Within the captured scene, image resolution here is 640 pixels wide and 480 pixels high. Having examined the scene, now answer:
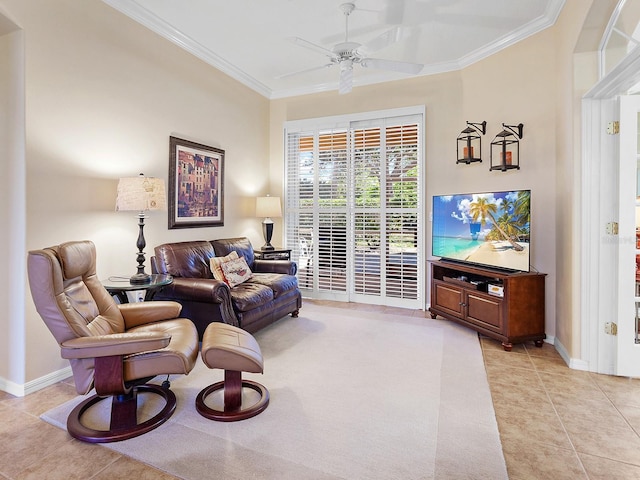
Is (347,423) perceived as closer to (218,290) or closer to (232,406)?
(232,406)

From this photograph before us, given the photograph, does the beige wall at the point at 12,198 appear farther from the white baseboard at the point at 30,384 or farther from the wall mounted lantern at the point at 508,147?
the wall mounted lantern at the point at 508,147

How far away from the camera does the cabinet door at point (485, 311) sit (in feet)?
11.2

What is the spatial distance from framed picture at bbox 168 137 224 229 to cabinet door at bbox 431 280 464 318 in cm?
280

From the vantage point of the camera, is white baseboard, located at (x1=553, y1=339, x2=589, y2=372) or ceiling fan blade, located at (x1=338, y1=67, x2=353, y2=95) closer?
white baseboard, located at (x1=553, y1=339, x2=589, y2=372)

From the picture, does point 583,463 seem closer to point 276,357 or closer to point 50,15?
point 276,357


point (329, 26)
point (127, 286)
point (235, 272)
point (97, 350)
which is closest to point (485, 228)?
point (329, 26)

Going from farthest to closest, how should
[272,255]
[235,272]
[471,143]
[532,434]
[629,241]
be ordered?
[272,255] → [471,143] → [235,272] → [629,241] → [532,434]

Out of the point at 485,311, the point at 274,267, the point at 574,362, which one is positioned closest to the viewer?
the point at 574,362

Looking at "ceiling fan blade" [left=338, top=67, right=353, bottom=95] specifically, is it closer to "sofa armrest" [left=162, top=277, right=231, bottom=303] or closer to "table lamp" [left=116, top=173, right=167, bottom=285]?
"table lamp" [left=116, top=173, right=167, bottom=285]

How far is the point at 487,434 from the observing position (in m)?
2.06

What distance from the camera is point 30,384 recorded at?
259 centimetres

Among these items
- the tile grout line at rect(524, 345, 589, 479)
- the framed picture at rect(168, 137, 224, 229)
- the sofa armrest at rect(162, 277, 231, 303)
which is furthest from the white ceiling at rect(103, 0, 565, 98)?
the tile grout line at rect(524, 345, 589, 479)

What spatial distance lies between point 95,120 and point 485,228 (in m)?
3.75

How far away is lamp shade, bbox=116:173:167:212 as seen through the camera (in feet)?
9.71
